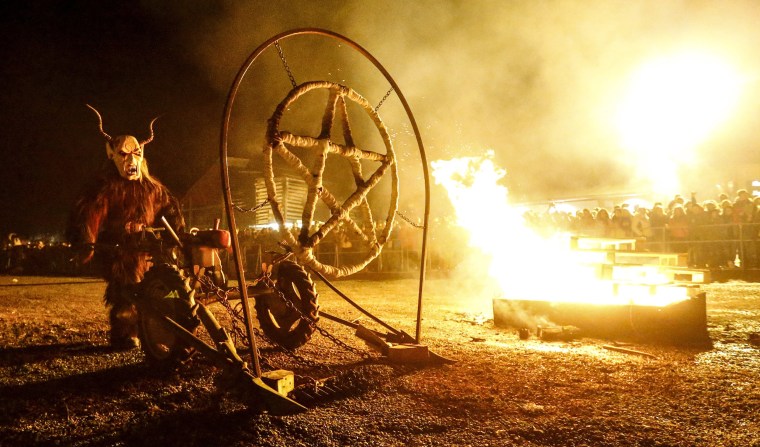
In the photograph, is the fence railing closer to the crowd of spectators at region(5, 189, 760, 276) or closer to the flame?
the crowd of spectators at region(5, 189, 760, 276)

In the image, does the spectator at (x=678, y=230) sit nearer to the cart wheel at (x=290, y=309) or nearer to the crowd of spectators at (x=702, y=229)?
the crowd of spectators at (x=702, y=229)

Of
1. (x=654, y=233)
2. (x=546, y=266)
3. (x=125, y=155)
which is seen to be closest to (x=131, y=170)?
(x=125, y=155)

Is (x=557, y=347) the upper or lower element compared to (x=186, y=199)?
lower

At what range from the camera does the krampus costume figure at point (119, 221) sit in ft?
18.0

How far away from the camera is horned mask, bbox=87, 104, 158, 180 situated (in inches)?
232

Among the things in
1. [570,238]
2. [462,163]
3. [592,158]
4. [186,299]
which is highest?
[592,158]

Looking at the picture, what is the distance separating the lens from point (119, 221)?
18.9 ft

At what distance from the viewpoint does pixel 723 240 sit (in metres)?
13.3

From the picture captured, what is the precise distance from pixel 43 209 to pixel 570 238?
165ft

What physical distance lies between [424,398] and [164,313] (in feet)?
8.06

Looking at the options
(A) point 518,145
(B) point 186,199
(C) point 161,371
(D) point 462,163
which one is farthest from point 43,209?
(C) point 161,371

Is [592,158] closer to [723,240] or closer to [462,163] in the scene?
[723,240]

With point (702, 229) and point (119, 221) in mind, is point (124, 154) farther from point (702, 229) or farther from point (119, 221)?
point (702, 229)

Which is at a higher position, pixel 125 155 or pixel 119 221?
pixel 125 155
